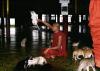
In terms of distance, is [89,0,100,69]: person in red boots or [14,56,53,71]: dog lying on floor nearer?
[89,0,100,69]: person in red boots

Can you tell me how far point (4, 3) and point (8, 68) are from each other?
10.1m

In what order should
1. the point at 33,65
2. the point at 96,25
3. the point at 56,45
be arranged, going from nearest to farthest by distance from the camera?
1. the point at 96,25
2. the point at 33,65
3. the point at 56,45

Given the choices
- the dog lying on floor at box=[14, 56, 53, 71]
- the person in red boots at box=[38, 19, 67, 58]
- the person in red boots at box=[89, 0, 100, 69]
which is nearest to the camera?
the person in red boots at box=[89, 0, 100, 69]

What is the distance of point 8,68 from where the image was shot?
29.5ft

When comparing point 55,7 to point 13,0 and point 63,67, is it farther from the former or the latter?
point 63,67

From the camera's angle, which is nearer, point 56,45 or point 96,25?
point 96,25

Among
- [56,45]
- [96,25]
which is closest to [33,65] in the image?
[56,45]

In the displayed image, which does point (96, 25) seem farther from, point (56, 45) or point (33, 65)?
point (56, 45)

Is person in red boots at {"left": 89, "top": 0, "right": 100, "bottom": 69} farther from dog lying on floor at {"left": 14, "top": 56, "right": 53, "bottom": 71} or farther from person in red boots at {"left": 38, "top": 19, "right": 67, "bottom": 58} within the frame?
person in red boots at {"left": 38, "top": 19, "right": 67, "bottom": 58}

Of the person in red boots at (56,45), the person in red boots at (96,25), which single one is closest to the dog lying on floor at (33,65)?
the person in red boots at (56,45)

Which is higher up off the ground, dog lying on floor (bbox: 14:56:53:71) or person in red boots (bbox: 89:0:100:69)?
person in red boots (bbox: 89:0:100:69)

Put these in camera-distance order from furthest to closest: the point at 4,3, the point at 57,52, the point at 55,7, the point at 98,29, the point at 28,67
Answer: the point at 55,7 < the point at 4,3 < the point at 57,52 < the point at 28,67 < the point at 98,29

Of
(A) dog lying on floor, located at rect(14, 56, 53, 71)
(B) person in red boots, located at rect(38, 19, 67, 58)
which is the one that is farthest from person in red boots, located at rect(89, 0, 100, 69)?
(B) person in red boots, located at rect(38, 19, 67, 58)

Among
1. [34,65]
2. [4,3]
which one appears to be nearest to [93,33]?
[34,65]
